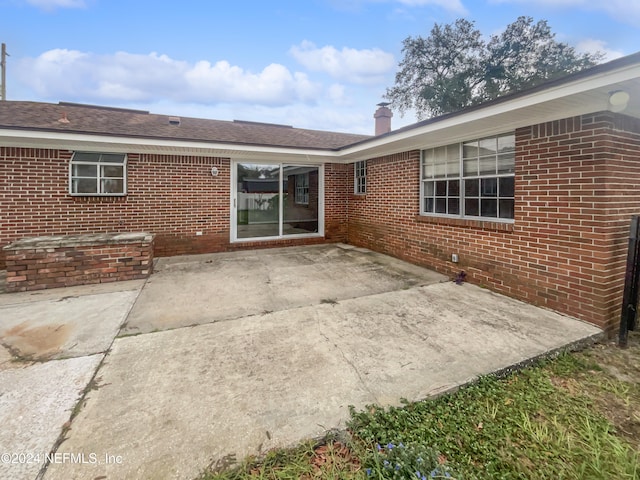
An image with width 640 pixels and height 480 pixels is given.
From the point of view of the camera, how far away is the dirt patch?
2.96 metres

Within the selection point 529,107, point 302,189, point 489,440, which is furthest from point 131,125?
point 489,440

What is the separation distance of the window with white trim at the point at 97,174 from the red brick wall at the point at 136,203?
0.12m

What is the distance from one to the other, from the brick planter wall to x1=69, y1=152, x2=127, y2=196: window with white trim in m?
1.81

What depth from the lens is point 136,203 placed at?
718 centimetres

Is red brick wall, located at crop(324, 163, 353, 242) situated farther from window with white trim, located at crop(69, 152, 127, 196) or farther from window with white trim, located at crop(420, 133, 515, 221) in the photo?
window with white trim, located at crop(69, 152, 127, 196)

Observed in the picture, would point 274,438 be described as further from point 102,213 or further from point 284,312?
point 102,213

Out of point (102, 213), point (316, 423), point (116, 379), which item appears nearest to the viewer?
point (316, 423)

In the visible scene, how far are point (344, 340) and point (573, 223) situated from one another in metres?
3.36

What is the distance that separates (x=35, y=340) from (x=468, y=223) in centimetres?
621

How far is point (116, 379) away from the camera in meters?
2.54

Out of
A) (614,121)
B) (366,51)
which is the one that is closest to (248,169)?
(614,121)

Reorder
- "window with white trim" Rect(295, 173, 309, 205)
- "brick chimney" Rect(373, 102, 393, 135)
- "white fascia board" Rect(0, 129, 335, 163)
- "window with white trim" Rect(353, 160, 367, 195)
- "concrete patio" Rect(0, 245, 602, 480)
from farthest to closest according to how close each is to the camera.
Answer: "brick chimney" Rect(373, 102, 393, 135) → "window with white trim" Rect(295, 173, 309, 205) → "window with white trim" Rect(353, 160, 367, 195) → "white fascia board" Rect(0, 129, 335, 163) → "concrete patio" Rect(0, 245, 602, 480)

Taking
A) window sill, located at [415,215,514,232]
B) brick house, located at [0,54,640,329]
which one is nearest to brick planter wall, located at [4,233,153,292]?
brick house, located at [0,54,640,329]

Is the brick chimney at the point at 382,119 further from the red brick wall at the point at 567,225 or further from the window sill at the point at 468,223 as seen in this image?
the red brick wall at the point at 567,225
